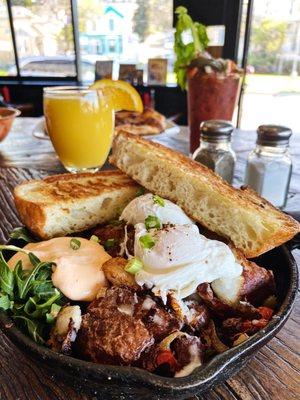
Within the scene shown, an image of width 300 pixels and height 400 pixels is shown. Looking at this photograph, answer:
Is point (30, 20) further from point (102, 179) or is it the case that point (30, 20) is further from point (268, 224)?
point (268, 224)

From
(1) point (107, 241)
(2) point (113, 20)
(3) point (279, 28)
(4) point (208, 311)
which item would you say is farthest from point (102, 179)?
(2) point (113, 20)

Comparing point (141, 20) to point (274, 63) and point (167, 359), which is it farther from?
point (167, 359)

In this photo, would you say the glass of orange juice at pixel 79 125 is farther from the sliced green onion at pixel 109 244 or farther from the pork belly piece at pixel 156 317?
the pork belly piece at pixel 156 317

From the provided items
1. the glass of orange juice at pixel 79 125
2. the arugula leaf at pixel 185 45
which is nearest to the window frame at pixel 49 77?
the arugula leaf at pixel 185 45

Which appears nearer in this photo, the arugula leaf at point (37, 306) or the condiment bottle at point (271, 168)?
the arugula leaf at point (37, 306)

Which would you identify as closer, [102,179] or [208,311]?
[208,311]

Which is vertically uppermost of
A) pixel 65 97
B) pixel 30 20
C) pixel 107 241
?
pixel 30 20

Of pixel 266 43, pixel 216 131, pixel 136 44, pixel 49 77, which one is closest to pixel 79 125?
pixel 216 131
